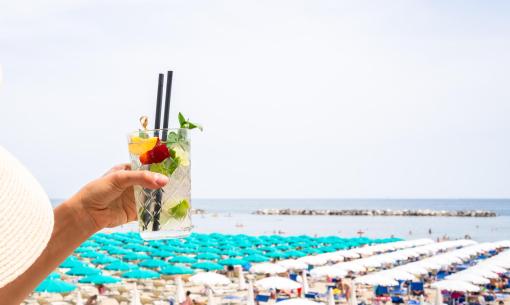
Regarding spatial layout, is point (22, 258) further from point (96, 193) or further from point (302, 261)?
point (302, 261)

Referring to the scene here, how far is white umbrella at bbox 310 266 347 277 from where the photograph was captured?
17297 millimetres

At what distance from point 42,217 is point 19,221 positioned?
7 centimetres

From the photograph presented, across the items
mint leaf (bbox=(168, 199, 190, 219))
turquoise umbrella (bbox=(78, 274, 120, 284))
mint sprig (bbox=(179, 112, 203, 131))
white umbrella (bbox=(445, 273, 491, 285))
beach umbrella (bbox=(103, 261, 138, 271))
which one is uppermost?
mint sprig (bbox=(179, 112, 203, 131))

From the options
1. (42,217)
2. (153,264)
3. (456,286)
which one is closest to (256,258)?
(153,264)

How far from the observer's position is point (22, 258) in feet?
3.92

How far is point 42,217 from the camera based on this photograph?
129cm

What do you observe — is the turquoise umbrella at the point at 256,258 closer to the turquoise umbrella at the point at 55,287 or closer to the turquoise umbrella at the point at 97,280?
the turquoise umbrella at the point at 97,280

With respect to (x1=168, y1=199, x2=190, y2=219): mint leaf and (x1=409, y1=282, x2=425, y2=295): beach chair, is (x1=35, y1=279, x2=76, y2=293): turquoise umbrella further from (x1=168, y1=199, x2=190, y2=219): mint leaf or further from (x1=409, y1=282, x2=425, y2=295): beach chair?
(x1=168, y1=199, x2=190, y2=219): mint leaf

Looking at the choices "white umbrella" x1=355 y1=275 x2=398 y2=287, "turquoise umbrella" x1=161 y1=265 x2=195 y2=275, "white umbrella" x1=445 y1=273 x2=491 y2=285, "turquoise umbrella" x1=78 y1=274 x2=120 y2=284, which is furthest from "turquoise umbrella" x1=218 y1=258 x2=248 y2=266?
"white umbrella" x1=445 y1=273 x2=491 y2=285

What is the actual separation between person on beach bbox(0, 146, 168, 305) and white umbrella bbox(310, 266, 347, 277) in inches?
608

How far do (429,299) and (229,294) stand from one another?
5.65m

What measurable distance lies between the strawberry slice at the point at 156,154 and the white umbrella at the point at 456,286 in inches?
548

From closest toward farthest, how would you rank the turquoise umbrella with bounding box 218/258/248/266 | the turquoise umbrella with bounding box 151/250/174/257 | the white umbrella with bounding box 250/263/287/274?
1. the white umbrella with bounding box 250/263/287/274
2. the turquoise umbrella with bounding box 218/258/248/266
3. the turquoise umbrella with bounding box 151/250/174/257

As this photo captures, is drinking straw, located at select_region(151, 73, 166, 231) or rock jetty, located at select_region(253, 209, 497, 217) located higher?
drinking straw, located at select_region(151, 73, 166, 231)
